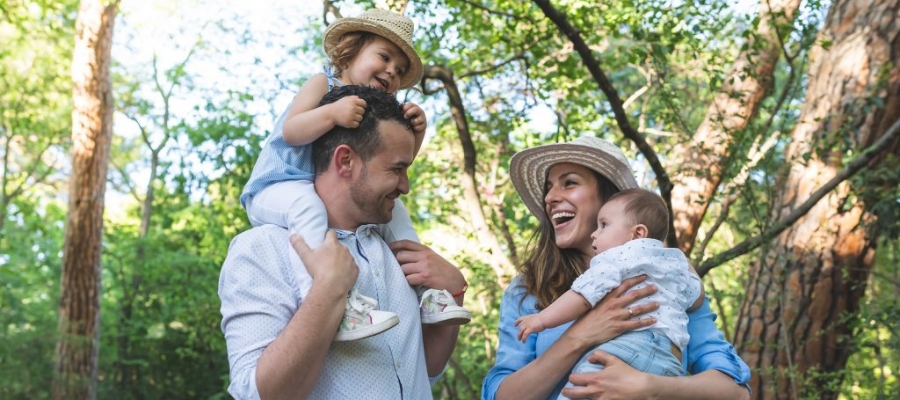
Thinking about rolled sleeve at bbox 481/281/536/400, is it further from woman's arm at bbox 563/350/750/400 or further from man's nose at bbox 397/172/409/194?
man's nose at bbox 397/172/409/194

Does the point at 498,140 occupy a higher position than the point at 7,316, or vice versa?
the point at 498,140

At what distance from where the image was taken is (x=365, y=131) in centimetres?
254

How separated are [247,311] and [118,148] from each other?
2196cm

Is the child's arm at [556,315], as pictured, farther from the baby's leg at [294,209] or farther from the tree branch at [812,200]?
the tree branch at [812,200]

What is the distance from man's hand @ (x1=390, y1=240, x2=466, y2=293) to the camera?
2615 millimetres

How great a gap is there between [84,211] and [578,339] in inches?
383

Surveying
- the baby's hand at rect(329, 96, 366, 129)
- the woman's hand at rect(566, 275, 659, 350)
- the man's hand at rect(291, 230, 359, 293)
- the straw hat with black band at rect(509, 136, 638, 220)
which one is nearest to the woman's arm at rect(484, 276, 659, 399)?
the woman's hand at rect(566, 275, 659, 350)

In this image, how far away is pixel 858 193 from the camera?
580cm

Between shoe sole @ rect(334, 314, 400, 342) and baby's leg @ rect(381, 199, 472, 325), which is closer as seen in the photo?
shoe sole @ rect(334, 314, 400, 342)

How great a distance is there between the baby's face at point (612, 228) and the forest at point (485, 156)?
7.35 ft

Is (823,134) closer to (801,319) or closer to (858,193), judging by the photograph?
(858,193)

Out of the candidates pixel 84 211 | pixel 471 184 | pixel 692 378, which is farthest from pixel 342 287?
pixel 84 211

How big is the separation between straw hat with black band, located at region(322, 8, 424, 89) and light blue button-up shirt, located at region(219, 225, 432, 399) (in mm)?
787

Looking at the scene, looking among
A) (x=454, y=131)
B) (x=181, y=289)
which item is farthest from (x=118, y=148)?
(x=454, y=131)
